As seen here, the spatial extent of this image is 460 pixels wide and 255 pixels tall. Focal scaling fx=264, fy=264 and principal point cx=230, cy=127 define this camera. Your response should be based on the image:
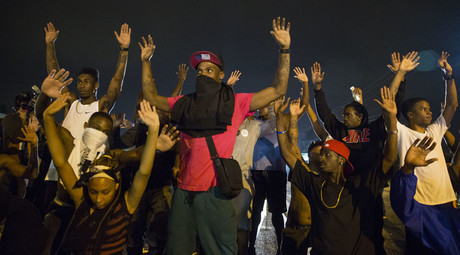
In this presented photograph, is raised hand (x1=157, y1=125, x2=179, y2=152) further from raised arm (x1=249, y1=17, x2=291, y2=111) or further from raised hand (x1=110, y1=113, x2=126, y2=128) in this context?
raised hand (x1=110, y1=113, x2=126, y2=128)

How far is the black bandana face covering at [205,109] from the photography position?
2.47 metres

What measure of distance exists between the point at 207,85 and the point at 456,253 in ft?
10.3

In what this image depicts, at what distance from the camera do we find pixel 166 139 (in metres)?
2.89

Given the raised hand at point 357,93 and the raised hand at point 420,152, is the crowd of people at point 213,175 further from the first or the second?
the raised hand at point 357,93

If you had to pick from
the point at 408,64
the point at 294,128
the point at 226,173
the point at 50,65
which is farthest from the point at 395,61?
the point at 50,65

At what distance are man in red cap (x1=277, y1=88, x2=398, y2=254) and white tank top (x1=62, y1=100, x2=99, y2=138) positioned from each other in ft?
9.62

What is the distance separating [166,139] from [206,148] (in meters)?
0.64

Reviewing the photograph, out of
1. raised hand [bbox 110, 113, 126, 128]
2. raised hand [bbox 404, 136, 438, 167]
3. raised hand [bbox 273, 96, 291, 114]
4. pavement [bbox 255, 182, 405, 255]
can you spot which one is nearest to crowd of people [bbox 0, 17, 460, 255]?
raised hand [bbox 404, 136, 438, 167]

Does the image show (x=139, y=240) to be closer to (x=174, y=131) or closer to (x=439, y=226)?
(x=174, y=131)

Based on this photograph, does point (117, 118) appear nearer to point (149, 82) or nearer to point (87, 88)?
point (87, 88)

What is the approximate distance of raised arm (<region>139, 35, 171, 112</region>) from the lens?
284 centimetres

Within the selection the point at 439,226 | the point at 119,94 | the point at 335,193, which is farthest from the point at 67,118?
the point at 439,226

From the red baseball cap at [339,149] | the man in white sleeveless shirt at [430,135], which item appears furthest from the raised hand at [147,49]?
the man in white sleeveless shirt at [430,135]

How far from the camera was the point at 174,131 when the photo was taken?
298cm
